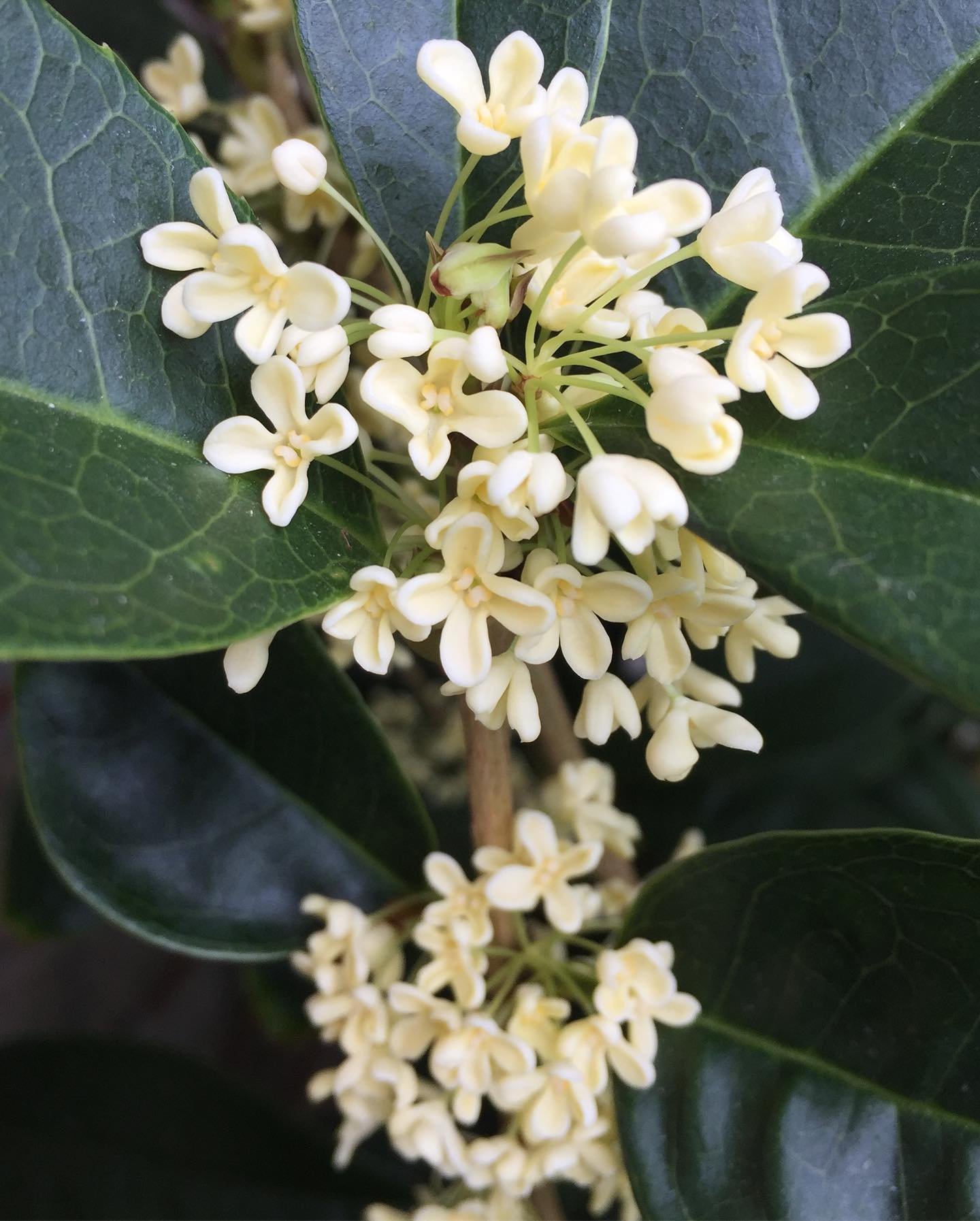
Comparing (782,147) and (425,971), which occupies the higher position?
(782,147)

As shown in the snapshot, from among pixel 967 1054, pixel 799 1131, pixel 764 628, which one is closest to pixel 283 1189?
pixel 799 1131

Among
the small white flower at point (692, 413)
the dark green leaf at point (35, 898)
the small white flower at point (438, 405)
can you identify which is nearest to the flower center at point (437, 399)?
the small white flower at point (438, 405)

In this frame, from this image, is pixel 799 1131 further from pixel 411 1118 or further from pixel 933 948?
pixel 411 1118

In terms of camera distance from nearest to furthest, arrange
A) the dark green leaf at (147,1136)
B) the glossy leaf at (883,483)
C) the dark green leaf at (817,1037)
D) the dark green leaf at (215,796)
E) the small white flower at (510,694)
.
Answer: the glossy leaf at (883,483) → the small white flower at (510,694) → the dark green leaf at (817,1037) → the dark green leaf at (215,796) → the dark green leaf at (147,1136)

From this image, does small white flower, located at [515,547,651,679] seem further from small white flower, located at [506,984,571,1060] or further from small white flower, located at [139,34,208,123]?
small white flower, located at [139,34,208,123]

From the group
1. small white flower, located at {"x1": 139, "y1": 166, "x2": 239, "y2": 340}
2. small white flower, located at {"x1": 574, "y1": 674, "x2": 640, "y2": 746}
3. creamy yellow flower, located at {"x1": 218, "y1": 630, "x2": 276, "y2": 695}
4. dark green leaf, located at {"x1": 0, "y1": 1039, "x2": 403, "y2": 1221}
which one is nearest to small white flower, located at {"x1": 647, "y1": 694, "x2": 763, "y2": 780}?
small white flower, located at {"x1": 574, "y1": 674, "x2": 640, "y2": 746}

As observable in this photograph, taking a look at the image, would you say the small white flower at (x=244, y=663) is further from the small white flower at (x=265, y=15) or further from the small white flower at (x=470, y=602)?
the small white flower at (x=265, y=15)
